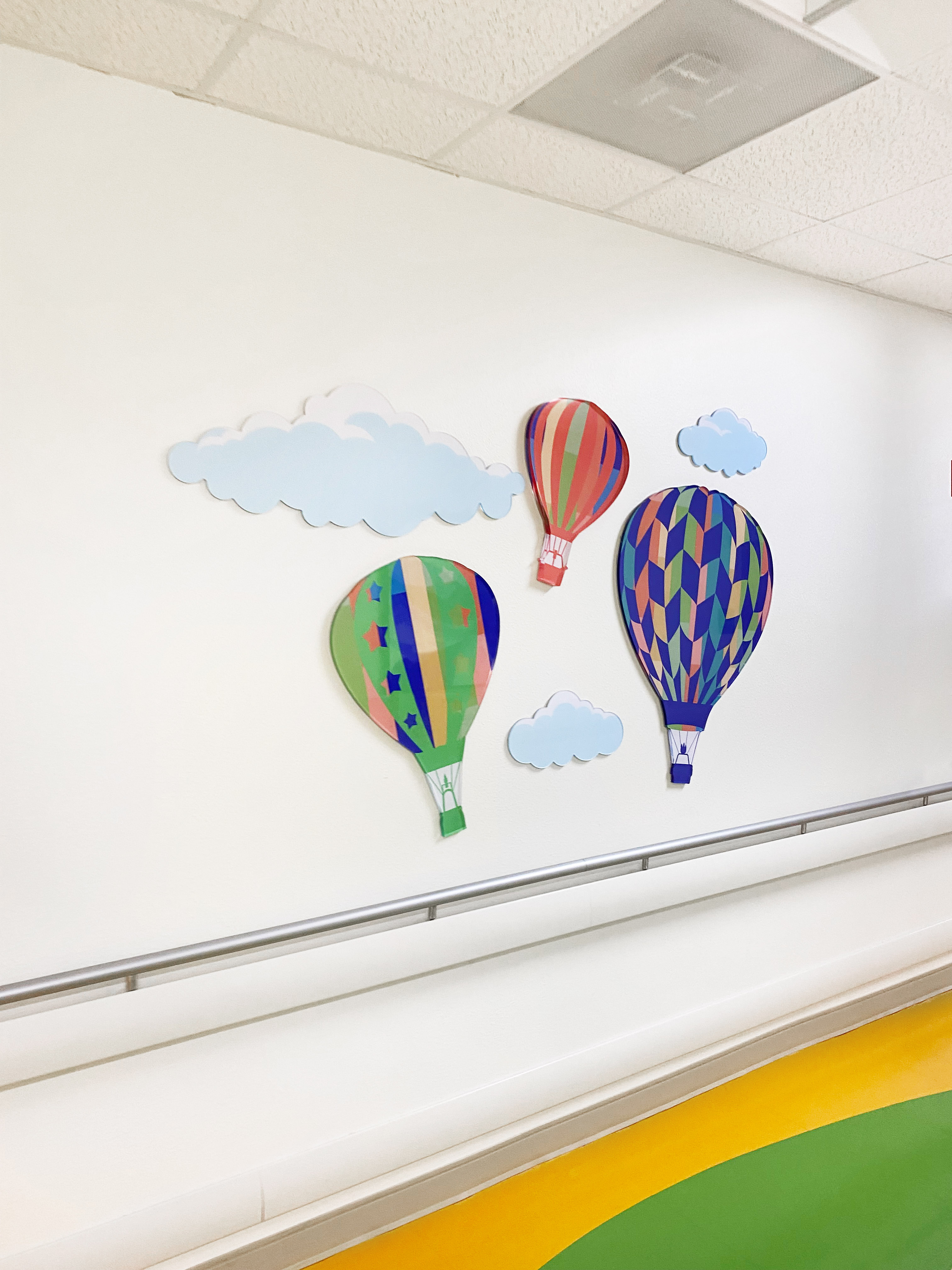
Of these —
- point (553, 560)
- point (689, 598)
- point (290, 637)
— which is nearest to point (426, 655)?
point (290, 637)

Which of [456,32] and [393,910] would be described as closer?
[456,32]

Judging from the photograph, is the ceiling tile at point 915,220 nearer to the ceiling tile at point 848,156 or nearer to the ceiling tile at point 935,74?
the ceiling tile at point 848,156

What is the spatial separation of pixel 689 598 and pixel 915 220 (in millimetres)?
1315

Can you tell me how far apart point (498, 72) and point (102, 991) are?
6.88ft

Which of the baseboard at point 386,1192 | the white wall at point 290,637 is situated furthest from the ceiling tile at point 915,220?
the baseboard at point 386,1192

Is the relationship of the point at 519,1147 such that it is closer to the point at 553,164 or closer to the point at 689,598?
the point at 689,598

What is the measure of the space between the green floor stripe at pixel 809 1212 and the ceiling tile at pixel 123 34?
8.87ft

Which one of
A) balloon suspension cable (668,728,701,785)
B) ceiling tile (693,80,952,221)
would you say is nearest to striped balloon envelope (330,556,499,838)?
balloon suspension cable (668,728,701,785)

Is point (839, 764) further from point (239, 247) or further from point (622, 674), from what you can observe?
point (239, 247)

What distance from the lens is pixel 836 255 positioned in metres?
2.99

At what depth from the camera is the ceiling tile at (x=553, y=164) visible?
2.16m

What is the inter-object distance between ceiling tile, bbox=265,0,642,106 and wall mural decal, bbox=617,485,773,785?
48.8 inches

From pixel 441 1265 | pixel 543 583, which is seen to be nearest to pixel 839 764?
pixel 543 583

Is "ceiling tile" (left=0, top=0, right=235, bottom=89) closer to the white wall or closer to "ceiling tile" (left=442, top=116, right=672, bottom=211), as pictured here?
the white wall
